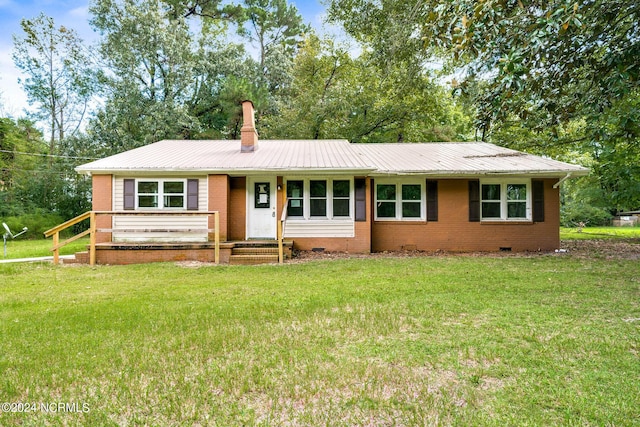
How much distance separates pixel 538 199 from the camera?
1144 cm

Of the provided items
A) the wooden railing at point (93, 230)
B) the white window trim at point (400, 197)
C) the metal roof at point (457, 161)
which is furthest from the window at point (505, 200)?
the wooden railing at point (93, 230)

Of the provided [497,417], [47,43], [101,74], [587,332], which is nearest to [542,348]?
[587,332]

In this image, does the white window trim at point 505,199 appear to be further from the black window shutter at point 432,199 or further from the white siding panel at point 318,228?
the white siding panel at point 318,228

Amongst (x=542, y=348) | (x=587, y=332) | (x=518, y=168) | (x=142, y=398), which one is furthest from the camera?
(x=518, y=168)

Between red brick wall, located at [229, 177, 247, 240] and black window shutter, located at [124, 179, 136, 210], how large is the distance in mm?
2867

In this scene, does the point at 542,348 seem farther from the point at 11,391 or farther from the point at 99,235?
the point at 99,235

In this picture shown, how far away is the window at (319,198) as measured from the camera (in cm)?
1126

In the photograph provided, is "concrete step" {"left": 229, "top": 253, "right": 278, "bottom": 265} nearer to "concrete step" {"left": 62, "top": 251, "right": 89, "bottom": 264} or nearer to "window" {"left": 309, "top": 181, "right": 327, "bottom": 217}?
"window" {"left": 309, "top": 181, "right": 327, "bottom": 217}

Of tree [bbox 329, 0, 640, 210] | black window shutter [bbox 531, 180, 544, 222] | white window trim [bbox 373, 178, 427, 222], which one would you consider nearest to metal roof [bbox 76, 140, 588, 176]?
white window trim [bbox 373, 178, 427, 222]

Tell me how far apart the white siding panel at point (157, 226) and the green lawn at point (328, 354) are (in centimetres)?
458

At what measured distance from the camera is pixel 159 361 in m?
3.01

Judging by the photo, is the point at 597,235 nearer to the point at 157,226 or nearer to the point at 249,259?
the point at 249,259

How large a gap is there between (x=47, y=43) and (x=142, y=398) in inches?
1068

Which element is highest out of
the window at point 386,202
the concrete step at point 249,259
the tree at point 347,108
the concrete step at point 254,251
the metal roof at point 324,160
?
the tree at point 347,108
